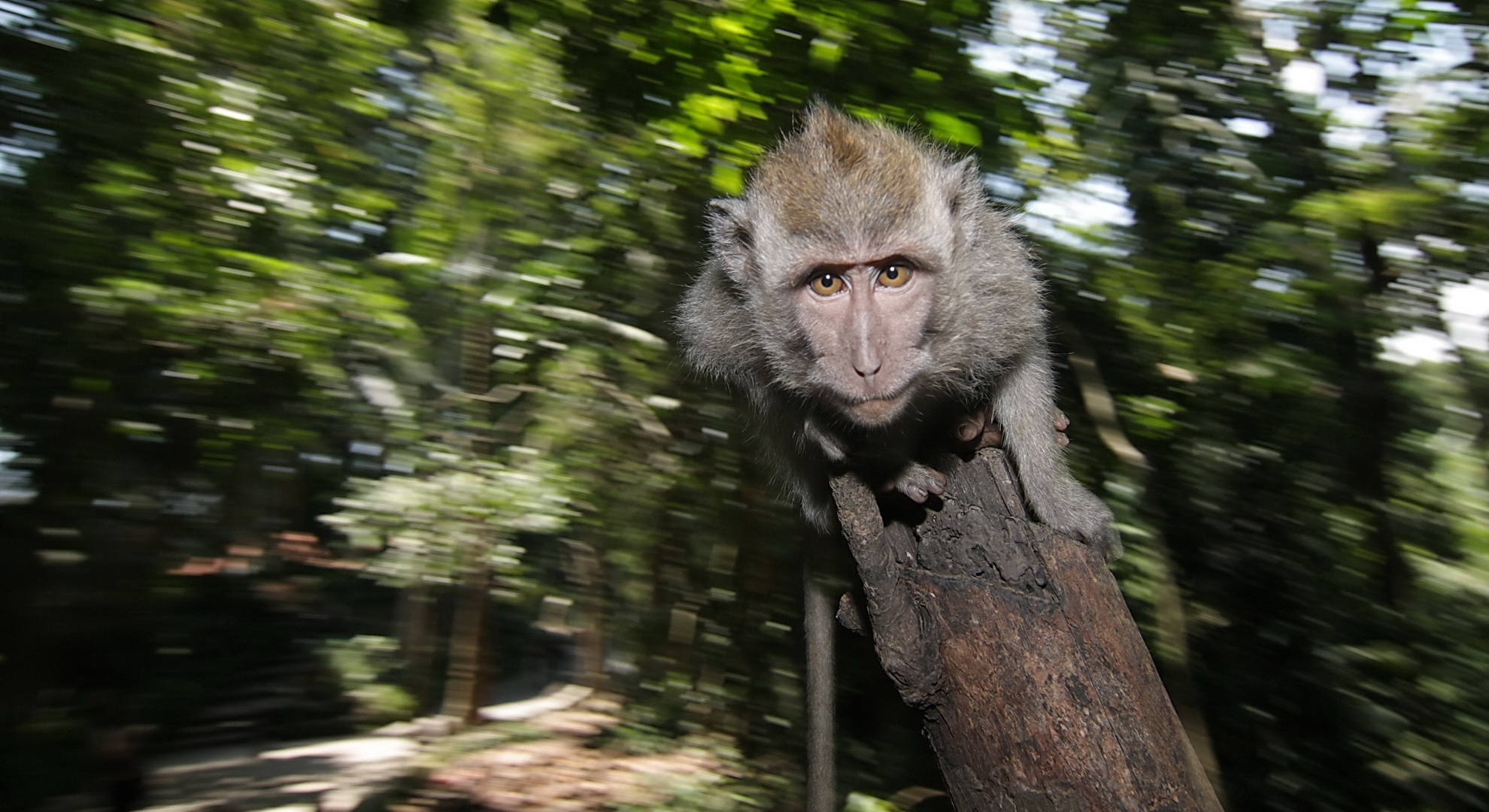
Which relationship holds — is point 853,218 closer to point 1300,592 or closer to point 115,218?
point 1300,592

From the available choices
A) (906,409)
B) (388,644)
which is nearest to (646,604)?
(388,644)

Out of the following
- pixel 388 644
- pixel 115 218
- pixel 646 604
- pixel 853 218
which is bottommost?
pixel 388 644

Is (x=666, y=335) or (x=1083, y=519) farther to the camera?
(x=666, y=335)

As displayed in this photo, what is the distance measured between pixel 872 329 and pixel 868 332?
0.11ft

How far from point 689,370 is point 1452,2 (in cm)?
363

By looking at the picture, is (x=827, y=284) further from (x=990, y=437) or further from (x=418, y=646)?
(x=418, y=646)

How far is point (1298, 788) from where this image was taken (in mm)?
3723

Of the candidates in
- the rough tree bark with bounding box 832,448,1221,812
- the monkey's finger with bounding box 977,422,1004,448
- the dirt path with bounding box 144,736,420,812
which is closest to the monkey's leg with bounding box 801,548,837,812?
the monkey's finger with bounding box 977,422,1004,448

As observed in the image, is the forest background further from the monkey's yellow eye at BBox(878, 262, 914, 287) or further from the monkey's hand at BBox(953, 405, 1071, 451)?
the monkey's yellow eye at BBox(878, 262, 914, 287)

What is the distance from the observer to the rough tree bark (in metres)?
2.15

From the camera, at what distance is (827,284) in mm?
3004

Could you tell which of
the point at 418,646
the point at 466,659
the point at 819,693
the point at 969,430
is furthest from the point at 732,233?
the point at 418,646

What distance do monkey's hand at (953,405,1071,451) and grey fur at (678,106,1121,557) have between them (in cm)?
4

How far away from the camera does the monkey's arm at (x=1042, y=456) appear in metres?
3.15
